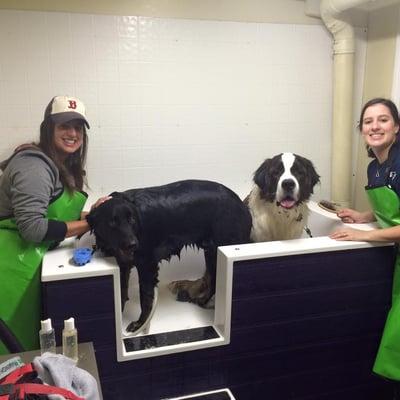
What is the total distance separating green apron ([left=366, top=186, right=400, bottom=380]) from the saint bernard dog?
31 centimetres

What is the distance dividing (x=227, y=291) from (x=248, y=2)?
6.48ft

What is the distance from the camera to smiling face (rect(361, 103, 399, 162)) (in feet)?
6.36

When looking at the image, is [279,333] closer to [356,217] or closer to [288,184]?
[288,184]

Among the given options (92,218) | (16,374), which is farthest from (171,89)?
(16,374)

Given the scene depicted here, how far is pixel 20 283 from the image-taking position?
167 centimetres

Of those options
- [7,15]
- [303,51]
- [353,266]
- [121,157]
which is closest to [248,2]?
[303,51]

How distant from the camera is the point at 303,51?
2969mm

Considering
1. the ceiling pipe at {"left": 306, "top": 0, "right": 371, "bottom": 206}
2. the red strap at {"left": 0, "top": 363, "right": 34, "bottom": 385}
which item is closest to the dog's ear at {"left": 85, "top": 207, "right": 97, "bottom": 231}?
the red strap at {"left": 0, "top": 363, "right": 34, "bottom": 385}

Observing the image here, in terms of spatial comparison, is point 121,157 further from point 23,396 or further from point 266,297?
point 23,396

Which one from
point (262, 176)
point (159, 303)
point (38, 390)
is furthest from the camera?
point (159, 303)

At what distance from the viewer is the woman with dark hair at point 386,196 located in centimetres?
185

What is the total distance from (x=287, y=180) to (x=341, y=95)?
1.34 m

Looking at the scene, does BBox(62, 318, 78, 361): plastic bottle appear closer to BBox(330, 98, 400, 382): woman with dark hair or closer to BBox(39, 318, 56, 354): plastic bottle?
BBox(39, 318, 56, 354): plastic bottle

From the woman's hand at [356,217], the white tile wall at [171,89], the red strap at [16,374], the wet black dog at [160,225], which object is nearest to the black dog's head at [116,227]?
the wet black dog at [160,225]
